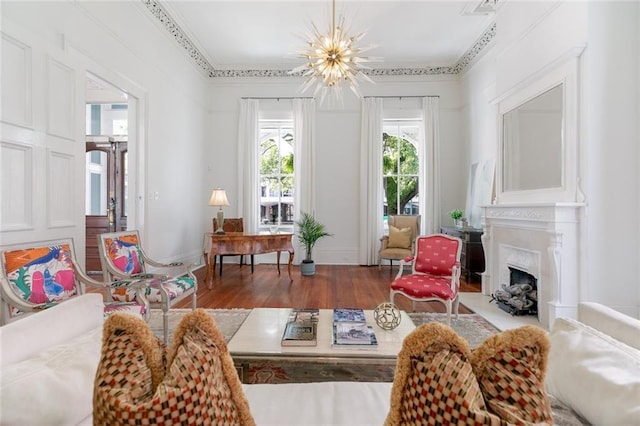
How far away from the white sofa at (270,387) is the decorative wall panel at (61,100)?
2.27 metres

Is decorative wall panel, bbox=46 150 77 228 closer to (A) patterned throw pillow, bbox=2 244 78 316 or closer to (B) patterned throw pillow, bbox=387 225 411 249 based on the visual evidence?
(A) patterned throw pillow, bbox=2 244 78 316

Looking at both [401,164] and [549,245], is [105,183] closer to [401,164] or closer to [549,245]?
[401,164]

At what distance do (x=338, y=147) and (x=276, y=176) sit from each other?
1.36 meters

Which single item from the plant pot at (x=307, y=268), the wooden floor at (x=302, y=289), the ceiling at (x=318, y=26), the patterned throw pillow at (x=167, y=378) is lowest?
the wooden floor at (x=302, y=289)

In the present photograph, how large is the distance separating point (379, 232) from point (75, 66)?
487 cm

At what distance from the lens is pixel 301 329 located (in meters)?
1.99

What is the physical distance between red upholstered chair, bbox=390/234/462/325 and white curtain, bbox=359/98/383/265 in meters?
2.54

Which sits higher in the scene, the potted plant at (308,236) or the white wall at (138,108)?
the white wall at (138,108)

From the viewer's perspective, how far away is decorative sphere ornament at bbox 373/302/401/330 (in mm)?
2078

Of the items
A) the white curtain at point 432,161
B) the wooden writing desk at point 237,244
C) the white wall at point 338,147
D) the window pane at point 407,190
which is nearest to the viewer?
the wooden writing desk at point 237,244

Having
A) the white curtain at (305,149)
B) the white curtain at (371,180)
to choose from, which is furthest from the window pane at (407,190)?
the white curtain at (305,149)

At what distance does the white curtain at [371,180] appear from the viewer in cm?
601

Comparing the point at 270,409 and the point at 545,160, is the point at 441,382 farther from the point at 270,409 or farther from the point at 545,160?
the point at 545,160

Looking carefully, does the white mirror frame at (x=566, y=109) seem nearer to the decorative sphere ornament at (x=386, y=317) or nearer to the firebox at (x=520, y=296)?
the firebox at (x=520, y=296)
